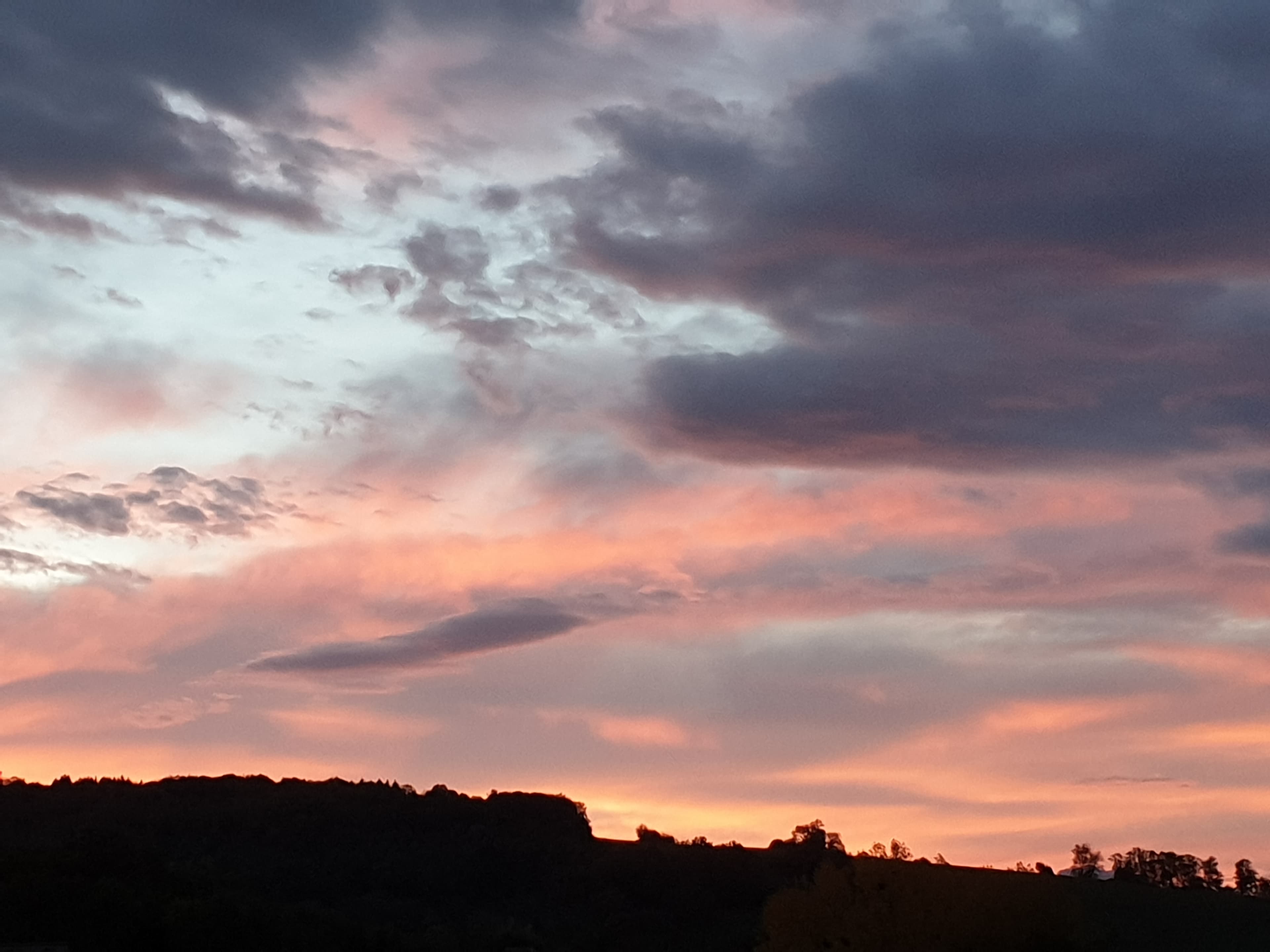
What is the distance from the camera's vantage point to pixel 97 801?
122m

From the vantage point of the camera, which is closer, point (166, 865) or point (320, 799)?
point (166, 865)

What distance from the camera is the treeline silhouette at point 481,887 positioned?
6644 cm

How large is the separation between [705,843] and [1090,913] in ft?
158

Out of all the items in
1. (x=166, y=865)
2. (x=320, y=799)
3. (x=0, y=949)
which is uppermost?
(x=320, y=799)

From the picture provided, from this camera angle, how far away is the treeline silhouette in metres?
66.4

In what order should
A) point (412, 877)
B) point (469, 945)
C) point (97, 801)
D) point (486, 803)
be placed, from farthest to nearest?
1. point (486, 803)
2. point (97, 801)
3. point (412, 877)
4. point (469, 945)

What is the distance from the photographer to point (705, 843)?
126 metres

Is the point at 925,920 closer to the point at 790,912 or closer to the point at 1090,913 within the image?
the point at 790,912

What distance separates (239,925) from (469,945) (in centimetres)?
1487

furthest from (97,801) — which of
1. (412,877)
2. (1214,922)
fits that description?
(1214,922)

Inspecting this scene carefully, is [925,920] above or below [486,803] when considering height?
below

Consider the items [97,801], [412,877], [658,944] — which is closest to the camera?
[658,944]

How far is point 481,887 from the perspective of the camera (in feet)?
378

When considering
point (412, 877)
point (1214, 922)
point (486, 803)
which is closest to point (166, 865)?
point (412, 877)
